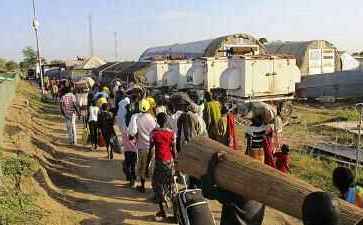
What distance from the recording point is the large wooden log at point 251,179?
10.8ft

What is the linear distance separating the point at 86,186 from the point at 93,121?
133 inches

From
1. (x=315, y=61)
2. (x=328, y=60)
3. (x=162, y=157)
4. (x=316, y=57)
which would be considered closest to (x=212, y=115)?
(x=162, y=157)

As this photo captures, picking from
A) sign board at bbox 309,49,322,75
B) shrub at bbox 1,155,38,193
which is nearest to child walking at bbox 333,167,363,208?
shrub at bbox 1,155,38,193

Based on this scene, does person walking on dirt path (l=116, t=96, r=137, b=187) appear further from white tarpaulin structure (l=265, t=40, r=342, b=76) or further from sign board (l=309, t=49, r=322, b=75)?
sign board (l=309, t=49, r=322, b=75)

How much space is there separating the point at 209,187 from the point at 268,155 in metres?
2.91

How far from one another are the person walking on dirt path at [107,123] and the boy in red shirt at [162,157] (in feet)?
13.7

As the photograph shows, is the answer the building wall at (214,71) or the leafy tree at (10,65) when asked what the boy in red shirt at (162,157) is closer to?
the building wall at (214,71)

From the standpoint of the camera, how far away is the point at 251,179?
3588 mm

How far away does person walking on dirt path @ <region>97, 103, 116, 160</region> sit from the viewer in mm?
10992

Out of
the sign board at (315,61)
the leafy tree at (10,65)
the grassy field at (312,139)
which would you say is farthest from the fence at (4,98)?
the leafy tree at (10,65)

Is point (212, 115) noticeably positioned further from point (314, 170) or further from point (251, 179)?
point (251, 179)

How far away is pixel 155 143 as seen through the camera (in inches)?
267

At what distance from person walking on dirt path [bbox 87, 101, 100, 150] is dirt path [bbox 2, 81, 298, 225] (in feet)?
1.04

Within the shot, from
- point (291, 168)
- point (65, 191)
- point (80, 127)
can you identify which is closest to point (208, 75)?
point (80, 127)
